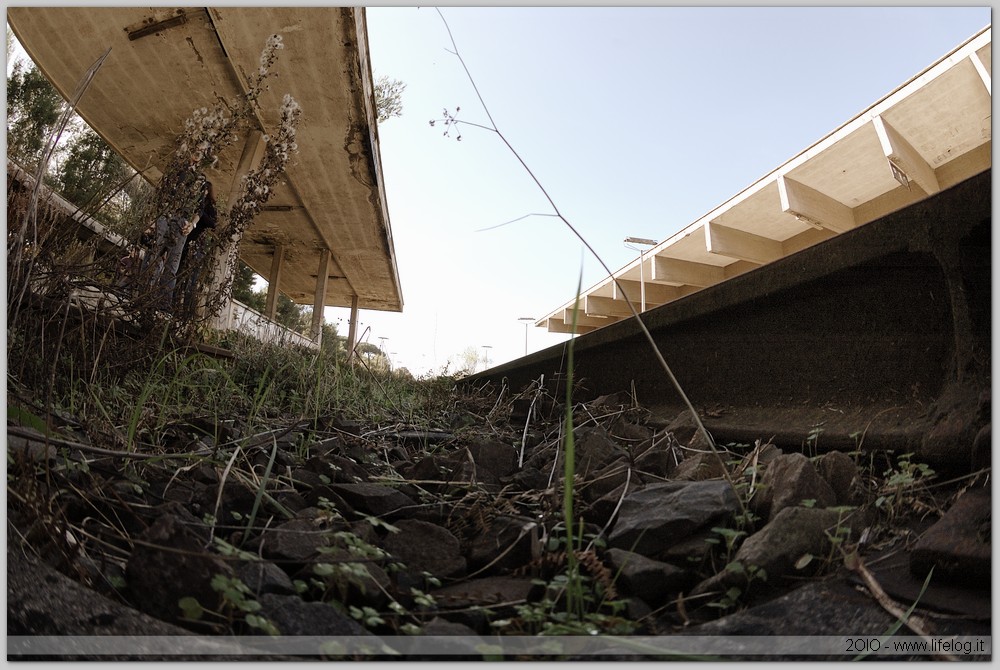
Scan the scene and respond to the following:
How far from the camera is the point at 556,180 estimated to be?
1152 millimetres

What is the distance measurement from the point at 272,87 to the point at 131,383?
522 centimetres

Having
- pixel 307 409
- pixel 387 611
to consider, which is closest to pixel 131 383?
pixel 307 409

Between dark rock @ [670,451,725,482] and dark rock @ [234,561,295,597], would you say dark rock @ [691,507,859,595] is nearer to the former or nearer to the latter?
dark rock @ [670,451,725,482]

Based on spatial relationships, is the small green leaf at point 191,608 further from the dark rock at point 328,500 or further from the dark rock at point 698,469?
the dark rock at point 698,469

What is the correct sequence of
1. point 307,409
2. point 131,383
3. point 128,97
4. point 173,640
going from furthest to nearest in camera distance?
point 128,97
point 307,409
point 131,383
point 173,640

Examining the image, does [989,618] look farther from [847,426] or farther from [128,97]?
[128,97]

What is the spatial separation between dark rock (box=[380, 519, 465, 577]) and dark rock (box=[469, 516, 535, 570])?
3 centimetres

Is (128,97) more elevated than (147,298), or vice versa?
(128,97)

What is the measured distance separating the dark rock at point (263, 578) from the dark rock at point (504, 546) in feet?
0.99

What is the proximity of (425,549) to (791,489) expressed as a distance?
61 centimetres

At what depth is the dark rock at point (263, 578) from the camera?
69 cm

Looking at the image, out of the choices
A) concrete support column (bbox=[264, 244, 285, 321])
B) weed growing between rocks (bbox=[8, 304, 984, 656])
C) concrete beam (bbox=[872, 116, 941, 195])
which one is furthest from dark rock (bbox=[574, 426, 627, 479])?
concrete support column (bbox=[264, 244, 285, 321])

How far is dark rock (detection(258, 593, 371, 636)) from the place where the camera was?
62 cm

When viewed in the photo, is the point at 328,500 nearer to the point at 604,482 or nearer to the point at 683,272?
the point at 604,482
